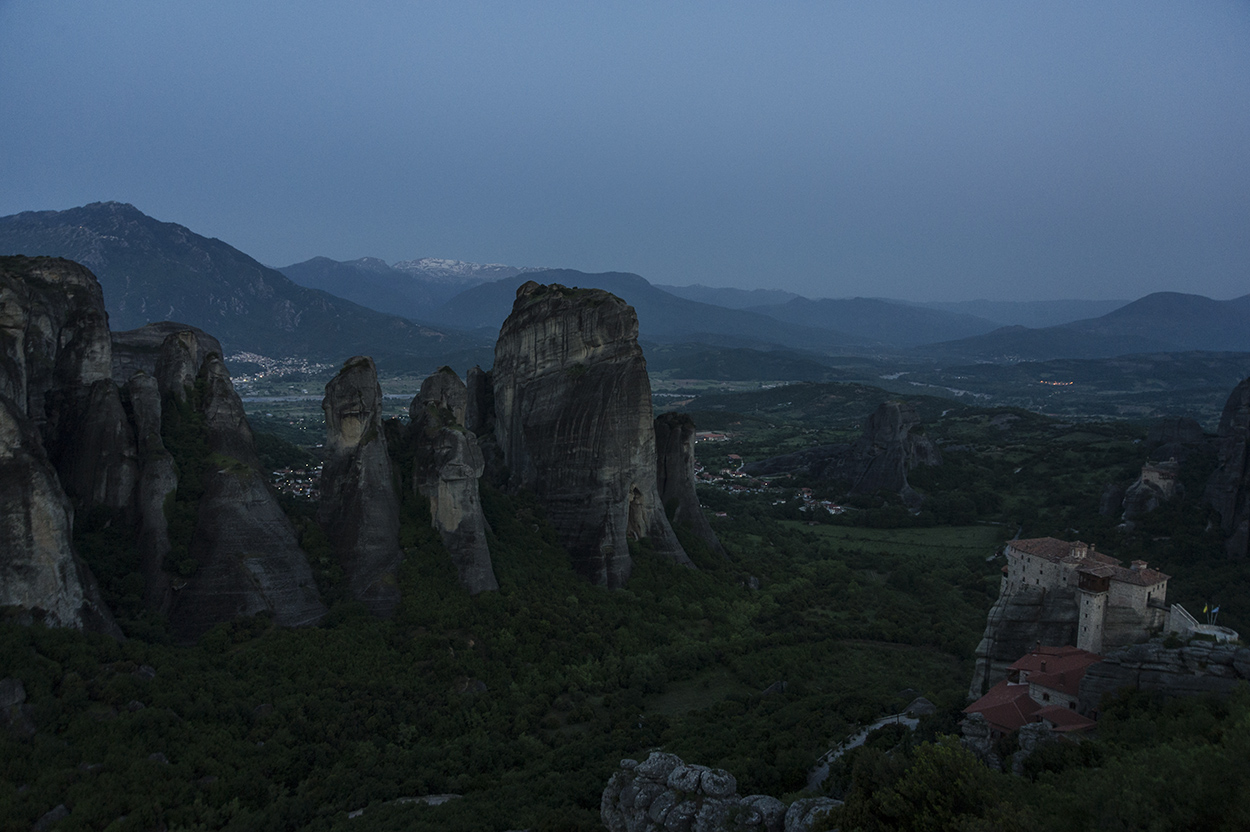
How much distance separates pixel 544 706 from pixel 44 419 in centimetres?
2524

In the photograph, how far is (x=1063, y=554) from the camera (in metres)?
33.6

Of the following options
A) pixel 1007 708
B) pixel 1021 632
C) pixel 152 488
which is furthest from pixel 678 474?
pixel 152 488

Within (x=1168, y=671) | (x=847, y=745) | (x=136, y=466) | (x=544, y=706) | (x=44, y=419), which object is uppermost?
(x=44, y=419)

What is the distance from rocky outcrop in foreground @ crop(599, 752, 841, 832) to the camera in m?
21.0

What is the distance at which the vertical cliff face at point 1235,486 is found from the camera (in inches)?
2213

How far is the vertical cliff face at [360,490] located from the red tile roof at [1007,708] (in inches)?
987

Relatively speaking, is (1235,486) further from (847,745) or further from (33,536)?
(33,536)

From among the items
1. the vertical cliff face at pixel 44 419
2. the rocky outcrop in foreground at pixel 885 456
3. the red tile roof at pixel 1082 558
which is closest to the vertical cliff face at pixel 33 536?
the vertical cliff face at pixel 44 419

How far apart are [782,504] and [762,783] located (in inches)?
2526

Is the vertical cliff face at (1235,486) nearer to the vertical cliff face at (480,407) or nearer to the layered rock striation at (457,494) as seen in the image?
the layered rock striation at (457,494)

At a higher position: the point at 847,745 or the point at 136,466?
the point at 136,466

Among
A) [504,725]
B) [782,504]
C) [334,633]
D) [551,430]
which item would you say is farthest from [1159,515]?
[334,633]

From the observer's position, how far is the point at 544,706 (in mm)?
35312

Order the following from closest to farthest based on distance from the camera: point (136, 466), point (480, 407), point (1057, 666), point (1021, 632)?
point (1057, 666) → point (1021, 632) → point (136, 466) → point (480, 407)
